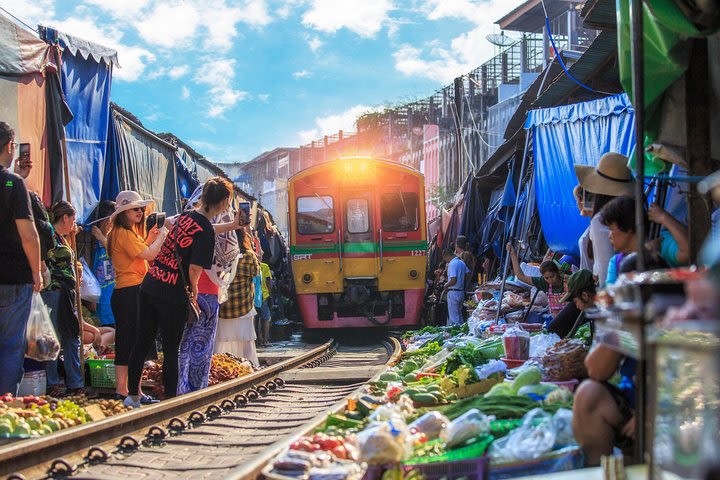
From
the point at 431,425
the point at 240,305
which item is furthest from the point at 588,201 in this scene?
the point at 240,305

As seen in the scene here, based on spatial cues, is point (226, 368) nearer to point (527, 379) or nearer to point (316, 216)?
point (527, 379)

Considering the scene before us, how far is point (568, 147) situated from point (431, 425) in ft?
18.3

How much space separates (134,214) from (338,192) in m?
8.10

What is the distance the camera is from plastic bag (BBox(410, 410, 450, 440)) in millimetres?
3859

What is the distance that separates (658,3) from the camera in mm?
3707

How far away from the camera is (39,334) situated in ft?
19.2

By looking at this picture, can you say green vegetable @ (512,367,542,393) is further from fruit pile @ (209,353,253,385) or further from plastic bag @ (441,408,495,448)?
fruit pile @ (209,353,253,385)

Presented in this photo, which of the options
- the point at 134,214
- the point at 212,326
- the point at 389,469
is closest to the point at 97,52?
the point at 134,214

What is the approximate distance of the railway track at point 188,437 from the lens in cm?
445

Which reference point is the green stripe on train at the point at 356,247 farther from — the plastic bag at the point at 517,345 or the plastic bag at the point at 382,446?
the plastic bag at the point at 382,446

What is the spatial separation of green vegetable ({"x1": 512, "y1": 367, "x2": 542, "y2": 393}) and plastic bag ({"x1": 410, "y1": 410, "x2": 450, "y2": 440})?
0.83 m

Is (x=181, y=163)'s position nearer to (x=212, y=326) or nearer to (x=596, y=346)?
(x=212, y=326)

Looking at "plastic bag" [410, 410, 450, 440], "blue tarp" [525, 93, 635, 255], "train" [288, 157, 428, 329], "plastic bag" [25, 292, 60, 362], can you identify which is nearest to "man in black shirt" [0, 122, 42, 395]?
"plastic bag" [25, 292, 60, 362]

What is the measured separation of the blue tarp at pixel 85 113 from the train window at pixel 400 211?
6153 mm
